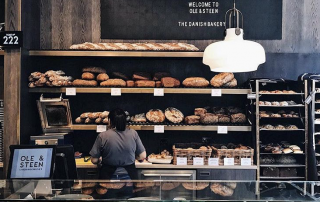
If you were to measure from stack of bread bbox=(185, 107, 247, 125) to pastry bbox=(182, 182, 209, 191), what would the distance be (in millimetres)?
2052

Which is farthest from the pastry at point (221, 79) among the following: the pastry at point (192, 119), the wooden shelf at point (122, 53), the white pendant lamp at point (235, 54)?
the white pendant lamp at point (235, 54)

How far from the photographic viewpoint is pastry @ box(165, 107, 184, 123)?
4.37 meters

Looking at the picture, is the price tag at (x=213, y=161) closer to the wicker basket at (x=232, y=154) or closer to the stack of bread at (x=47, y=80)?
the wicker basket at (x=232, y=154)

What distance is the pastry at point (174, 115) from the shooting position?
437cm

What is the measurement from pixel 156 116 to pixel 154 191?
2.25 meters

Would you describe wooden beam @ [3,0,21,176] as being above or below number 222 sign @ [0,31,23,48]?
below

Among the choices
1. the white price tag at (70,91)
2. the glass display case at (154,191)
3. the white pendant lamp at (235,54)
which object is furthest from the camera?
the white price tag at (70,91)

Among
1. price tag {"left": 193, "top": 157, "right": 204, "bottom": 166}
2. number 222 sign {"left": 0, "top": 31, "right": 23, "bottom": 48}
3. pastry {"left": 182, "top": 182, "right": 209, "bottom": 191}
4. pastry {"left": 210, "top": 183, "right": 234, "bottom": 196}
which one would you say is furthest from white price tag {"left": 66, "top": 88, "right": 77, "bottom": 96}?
pastry {"left": 210, "top": 183, "right": 234, "bottom": 196}

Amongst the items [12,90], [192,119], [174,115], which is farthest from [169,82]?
[12,90]

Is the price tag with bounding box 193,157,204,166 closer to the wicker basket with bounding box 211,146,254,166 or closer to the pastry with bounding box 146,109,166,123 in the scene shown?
the wicker basket with bounding box 211,146,254,166

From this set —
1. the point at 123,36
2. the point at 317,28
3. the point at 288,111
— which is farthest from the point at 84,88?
the point at 317,28

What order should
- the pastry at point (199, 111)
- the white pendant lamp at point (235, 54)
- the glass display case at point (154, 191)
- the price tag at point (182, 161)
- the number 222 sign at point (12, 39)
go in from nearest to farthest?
the white pendant lamp at point (235, 54)
the glass display case at point (154, 191)
the number 222 sign at point (12, 39)
the price tag at point (182, 161)
the pastry at point (199, 111)

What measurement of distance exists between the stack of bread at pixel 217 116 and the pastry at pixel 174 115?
83 mm

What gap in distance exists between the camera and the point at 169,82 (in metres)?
4.34
